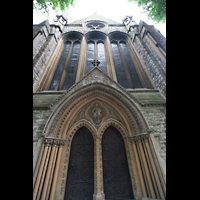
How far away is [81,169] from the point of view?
3303 mm

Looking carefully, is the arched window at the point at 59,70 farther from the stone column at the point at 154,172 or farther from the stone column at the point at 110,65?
the stone column at the point at 154,172

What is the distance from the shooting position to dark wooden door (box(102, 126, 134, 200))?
9.95 ft

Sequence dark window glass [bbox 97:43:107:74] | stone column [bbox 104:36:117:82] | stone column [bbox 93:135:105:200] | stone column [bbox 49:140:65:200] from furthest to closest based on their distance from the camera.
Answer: dark window glass [bbox 97:43:107:74]
stone column [bbox 104:36:117:82]
stone column [bbox 93:135:105:200]
stone column [bbox 49:140:65:200]

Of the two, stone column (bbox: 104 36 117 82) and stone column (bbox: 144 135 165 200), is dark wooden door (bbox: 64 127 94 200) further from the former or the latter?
stone column (bbox: 104 36 117 82)

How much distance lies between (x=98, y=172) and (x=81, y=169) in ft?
1.85

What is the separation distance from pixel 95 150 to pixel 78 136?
819mm

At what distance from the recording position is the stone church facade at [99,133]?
2922 millimetres

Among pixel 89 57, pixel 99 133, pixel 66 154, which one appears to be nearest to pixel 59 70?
pixel 89 57

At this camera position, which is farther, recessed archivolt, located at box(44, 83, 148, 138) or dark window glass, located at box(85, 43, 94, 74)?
dark window glass, located at box(85, 43, 94, 74)

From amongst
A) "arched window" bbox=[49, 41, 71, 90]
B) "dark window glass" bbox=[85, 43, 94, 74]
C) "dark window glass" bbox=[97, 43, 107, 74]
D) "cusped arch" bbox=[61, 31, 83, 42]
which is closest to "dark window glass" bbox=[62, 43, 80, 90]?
"arched window" bbox=[49, 41, 71, 90]

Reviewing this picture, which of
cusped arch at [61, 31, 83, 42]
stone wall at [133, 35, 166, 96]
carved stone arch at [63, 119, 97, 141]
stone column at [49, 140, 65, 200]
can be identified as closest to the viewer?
stone column at [49, 140, 65, 200]

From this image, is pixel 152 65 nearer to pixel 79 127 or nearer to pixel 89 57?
pixel 89 57
